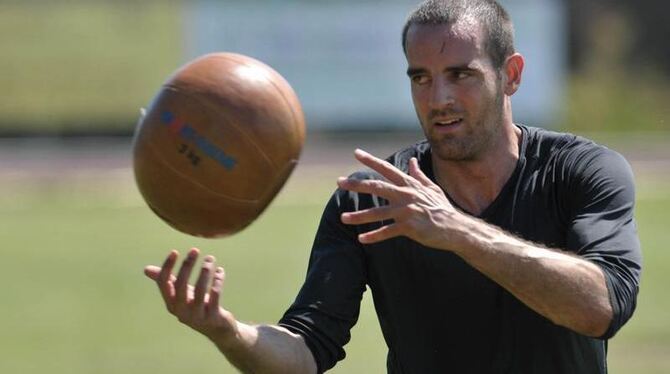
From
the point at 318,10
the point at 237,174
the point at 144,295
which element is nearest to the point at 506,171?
the point at 237,174

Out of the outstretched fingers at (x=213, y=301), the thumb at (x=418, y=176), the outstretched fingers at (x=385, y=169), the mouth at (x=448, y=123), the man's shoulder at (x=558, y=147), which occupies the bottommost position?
the outstretched fingers at (x=213, y=301)

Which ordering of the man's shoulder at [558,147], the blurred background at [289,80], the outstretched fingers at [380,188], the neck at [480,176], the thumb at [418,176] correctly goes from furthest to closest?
1. the blurred background at [289,80]
2. the neck at [480,176]
3. the man's shoulder at [558,147]
4. the thumb at [418,176]
5. the outstretched fingers at [380,188]

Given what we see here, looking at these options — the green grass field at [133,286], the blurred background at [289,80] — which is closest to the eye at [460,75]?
the green grass field at [133,286]

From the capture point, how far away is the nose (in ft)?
15.9

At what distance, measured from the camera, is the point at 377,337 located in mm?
12422

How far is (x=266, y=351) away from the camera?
15.8 feet

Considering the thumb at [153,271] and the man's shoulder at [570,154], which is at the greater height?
the man's shoulder at [570,154]

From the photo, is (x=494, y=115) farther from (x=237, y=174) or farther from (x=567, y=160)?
(x=237, y=174)

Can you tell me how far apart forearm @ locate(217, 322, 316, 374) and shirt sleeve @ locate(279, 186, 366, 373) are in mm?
71

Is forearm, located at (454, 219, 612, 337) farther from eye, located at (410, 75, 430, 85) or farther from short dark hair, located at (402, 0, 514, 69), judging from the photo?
short dark hair, located at (402, 0, 514, 69)

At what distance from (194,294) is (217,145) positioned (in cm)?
53

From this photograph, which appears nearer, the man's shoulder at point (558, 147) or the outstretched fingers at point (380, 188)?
the outstretched fingers at point (380, 188)

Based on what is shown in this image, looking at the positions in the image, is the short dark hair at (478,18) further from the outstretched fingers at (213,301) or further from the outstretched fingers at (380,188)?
the outstretched fingers at (213,301)

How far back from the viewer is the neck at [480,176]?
202 inches
